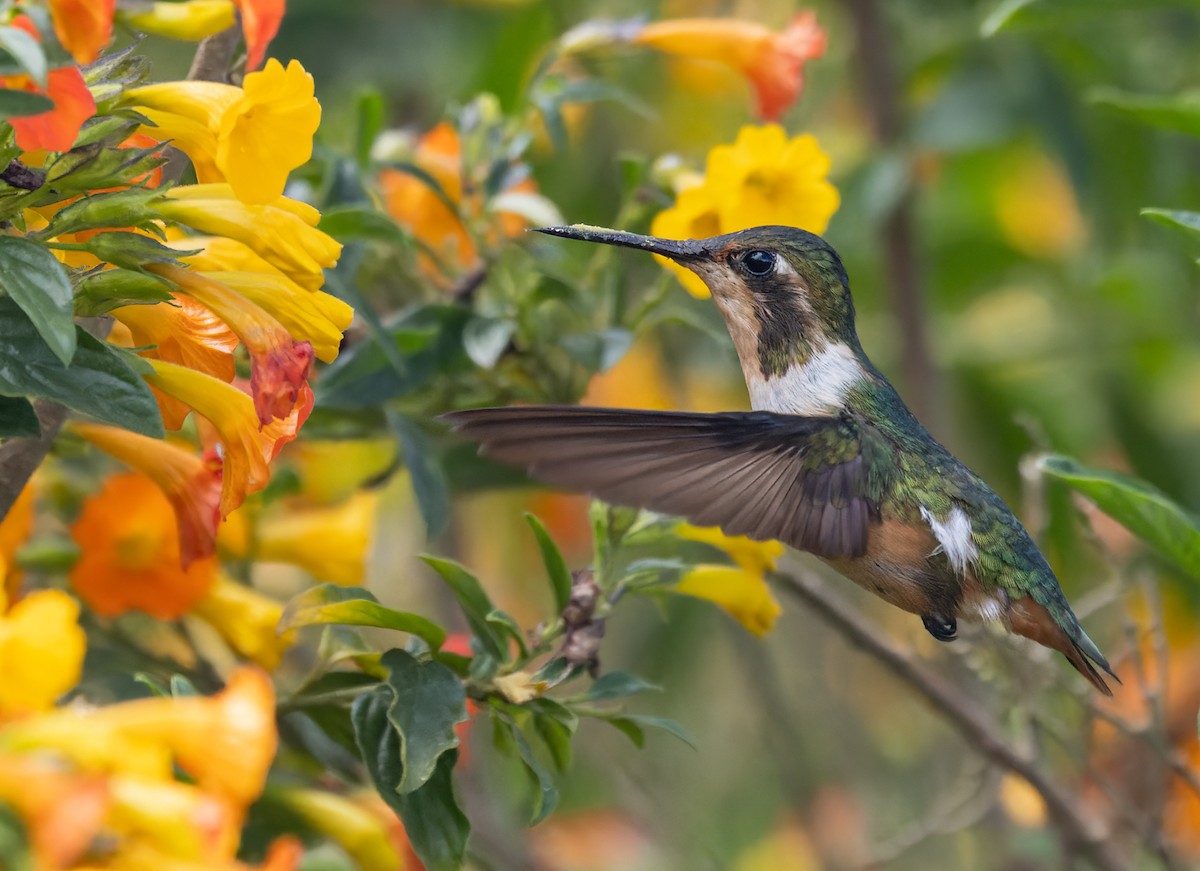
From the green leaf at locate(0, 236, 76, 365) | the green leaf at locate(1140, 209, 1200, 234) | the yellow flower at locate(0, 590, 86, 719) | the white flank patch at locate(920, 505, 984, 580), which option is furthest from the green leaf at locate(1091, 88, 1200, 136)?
the yellow flower at locate(0, 590, 86, 719)

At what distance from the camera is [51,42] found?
995 millimetres

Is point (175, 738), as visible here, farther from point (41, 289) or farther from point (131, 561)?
point (131, 561)

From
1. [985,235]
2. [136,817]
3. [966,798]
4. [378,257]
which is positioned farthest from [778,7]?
[136,817]

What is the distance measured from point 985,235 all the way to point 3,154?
7.99 feet

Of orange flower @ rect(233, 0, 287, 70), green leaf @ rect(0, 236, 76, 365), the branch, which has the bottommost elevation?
Answer: the branch

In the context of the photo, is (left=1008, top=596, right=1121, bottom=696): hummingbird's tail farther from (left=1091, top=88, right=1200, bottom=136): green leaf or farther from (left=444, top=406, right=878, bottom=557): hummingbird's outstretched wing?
(left=1091, top=88, right=1200, bottom=136): green leaf

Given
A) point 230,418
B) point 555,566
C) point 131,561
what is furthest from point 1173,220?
point 131,561

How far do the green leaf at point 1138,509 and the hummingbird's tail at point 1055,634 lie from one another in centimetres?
17

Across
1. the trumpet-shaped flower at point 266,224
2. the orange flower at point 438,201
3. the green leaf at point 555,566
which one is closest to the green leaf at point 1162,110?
the orange flower at point 438,201

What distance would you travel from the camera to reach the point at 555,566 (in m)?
1.41

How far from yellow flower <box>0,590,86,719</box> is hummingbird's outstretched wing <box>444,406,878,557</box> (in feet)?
1.26

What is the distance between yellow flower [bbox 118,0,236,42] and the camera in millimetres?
1270

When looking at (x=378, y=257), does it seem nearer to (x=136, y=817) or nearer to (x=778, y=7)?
(x=136, y=817)

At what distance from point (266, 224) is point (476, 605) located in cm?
40
